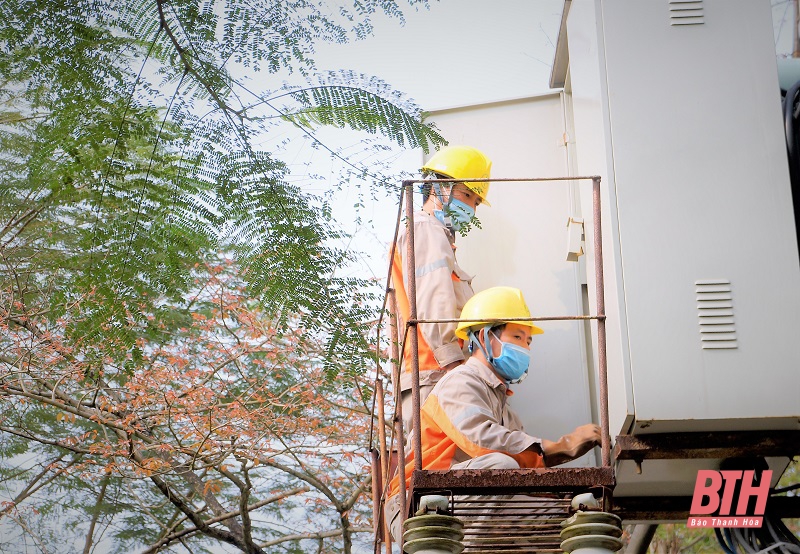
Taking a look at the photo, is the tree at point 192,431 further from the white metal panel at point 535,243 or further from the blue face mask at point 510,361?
the blue face mask at point 510,361

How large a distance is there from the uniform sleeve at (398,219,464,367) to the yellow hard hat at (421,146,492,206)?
73 centimetres

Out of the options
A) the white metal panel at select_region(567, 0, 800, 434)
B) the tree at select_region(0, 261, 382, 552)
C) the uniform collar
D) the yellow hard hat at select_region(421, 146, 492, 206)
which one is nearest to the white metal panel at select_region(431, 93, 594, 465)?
the yellow hard hat at select_region(421, 146, 492, 206)

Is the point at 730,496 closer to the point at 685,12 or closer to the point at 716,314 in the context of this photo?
the point at 716,314

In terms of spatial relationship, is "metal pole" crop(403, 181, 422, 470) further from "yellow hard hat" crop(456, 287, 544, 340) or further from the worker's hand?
"yellow hard hat" crop(456, 287, 544, 340)

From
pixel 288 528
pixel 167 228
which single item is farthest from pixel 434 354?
pixel 288 528

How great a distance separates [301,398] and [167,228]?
7.15 metres

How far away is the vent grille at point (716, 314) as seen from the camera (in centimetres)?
533

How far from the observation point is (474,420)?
5883 millimetres

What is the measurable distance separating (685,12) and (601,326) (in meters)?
1.83

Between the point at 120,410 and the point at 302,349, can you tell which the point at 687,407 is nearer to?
the point at 302,349

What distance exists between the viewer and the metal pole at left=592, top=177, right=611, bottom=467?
17.5 ft

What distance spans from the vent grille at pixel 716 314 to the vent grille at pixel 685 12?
4.87 ft

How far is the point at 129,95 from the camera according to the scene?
6211 mm

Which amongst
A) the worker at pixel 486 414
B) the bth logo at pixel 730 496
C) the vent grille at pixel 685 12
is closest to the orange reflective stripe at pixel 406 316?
the worker at pixel 486 414
